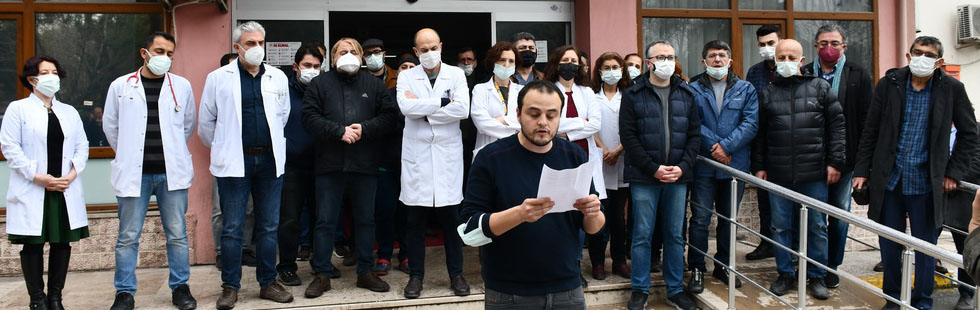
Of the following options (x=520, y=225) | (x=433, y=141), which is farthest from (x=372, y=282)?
(x=520, y=225)

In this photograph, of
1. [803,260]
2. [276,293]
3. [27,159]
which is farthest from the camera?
[276,293]

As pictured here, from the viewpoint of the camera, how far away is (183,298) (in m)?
4.92

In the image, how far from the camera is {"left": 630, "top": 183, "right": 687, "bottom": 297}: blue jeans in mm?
5160

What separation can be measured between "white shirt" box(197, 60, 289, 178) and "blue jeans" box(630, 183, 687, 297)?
2.46 metres

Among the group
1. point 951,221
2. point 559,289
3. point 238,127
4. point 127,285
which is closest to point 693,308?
point 951,221

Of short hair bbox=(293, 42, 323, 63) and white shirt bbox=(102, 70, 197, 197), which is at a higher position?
short hair bbox=(293, 42, 323, 63)

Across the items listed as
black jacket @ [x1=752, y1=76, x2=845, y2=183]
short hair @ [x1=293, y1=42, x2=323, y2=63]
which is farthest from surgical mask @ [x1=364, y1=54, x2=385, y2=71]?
black jacket @ [x1=752, y1=76, x2=845, y2=183]

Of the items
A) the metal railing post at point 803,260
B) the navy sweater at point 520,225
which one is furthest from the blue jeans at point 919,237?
the navy sweater at point 520,225

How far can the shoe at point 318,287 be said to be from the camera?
202 inches

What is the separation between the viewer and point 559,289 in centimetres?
308

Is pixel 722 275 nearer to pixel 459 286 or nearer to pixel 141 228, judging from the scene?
pixel 459 286

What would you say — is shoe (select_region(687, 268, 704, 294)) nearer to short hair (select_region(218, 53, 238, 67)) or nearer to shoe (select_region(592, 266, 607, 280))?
shoe (select_region(592, 266, 607, 280))

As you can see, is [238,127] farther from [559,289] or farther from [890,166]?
[890,166]

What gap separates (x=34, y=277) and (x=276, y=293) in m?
1.51
